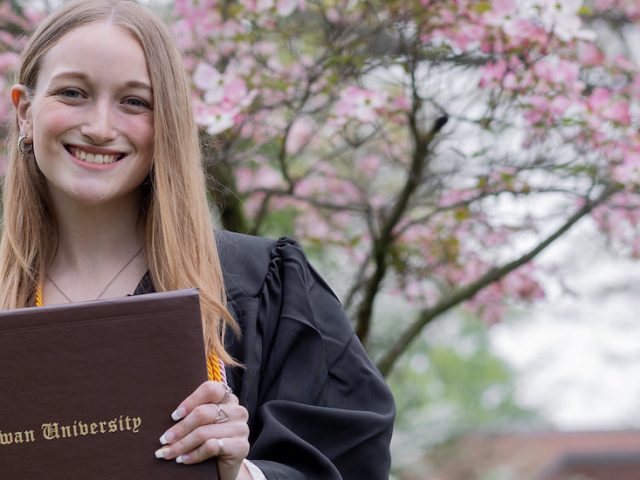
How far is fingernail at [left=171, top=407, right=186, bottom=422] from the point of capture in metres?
1.58

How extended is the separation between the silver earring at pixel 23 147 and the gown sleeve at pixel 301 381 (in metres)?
0.41

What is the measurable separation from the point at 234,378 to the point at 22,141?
608 mm

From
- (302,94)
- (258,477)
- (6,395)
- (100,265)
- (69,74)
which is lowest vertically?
(258,477)

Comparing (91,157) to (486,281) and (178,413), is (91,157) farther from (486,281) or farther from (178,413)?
(486,281)

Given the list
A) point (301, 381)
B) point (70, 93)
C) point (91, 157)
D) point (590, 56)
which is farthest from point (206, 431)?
point (590, 56)

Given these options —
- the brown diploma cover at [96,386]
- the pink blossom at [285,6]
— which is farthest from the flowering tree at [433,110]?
the brown diploma cover at [96,386]

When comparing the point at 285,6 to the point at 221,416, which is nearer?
the point at 221,416

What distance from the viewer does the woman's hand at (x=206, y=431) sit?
1578 mm

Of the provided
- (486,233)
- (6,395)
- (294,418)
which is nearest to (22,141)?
(6,395)

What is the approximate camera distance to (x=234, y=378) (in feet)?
6.14

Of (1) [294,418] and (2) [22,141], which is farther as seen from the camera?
(2) [22,141]

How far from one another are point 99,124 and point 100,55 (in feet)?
0.41

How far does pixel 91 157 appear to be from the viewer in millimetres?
1858

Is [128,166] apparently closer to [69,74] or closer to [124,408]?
[69,74]
